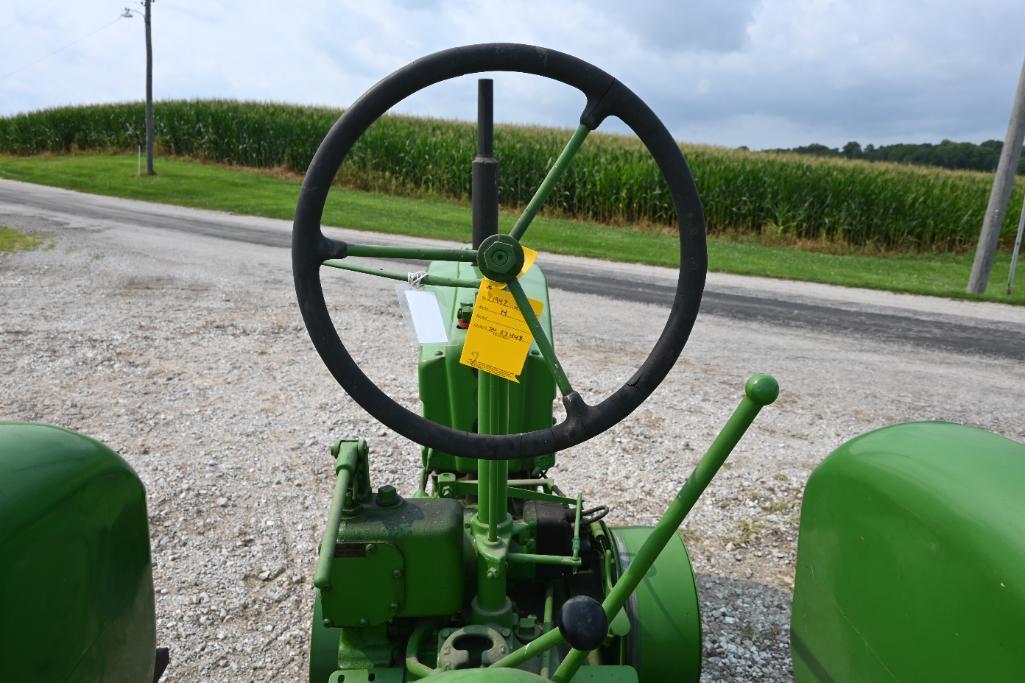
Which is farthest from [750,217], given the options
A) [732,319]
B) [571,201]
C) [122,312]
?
[122,312]

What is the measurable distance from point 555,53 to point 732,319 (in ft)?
19.4

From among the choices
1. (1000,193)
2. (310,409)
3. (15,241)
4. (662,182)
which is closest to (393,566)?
(310,409)

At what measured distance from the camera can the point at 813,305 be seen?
25.1 ft

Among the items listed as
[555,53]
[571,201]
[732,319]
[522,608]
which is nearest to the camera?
[555,53]

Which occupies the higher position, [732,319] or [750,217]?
[750,217]

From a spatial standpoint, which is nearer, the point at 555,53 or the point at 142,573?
the point at 555,53

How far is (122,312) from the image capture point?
627 centimetres

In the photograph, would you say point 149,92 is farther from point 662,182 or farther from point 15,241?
point 662,182

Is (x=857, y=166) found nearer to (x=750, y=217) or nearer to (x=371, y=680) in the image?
(x=750, y=217)

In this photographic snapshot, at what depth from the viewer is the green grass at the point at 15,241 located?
28.9ft

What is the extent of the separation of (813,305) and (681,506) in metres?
7.00

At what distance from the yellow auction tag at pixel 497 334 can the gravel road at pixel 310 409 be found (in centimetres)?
166

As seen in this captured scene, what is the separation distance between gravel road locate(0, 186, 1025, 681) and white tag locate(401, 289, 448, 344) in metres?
1.47

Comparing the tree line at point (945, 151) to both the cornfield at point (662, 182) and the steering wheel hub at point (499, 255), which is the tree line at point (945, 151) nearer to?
the cornfield at point (662, 182)
